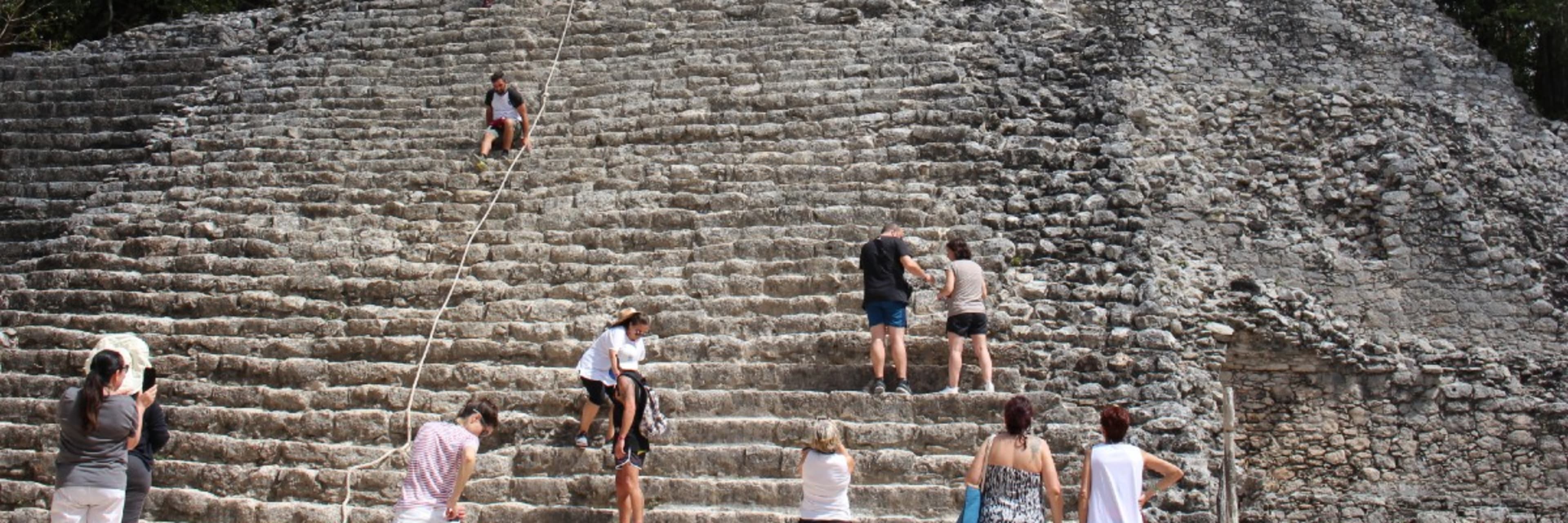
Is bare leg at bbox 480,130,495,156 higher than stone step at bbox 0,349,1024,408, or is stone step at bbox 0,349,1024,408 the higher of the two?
bare leg at bbox 480,130,495,156

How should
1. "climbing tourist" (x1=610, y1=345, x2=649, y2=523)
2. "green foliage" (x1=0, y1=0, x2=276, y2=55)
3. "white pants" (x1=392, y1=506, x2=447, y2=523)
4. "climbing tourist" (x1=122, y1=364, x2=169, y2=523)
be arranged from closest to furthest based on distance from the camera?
1. "white pants" (x1=392, y1=506, x2=447, y2=523)
2. "climbing tourist" (x1=122, y1=364, x2=169, y2=523)
3. "climbing tourist" (x1=610, y1=345, x2=649, y2=523)
4. "green foliage" (x1=0, y1=0, x2=276, y2=55)

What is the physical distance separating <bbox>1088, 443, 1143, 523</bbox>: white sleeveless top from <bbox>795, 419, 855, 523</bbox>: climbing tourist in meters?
1.10

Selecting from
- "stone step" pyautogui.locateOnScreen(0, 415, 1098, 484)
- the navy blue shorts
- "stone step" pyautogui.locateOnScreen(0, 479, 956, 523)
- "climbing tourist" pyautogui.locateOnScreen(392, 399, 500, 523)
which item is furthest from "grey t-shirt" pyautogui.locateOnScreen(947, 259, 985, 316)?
"climbing tourist" pyautogui.locateOnScreen(392, 399, 500, 523)

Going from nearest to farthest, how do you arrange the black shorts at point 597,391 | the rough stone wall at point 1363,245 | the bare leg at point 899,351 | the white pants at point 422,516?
the white pants at point 422,516
the black shorts at point 597,391
the bare leg at point 899,351
the rough stone wall at point 1363,245

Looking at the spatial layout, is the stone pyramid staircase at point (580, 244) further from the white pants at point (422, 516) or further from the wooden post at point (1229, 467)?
the white pants at point (422, 516)

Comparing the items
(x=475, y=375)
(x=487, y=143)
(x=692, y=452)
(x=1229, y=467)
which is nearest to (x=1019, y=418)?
(x=1229, y=467)

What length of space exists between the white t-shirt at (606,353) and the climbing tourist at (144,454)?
207cm

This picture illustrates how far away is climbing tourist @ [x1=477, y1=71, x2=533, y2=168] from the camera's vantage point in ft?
32.3

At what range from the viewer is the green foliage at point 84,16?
52.5ft

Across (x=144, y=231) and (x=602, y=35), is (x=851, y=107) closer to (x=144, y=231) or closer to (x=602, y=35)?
(x=602, y=35)

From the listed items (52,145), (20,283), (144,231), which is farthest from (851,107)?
(52,145)

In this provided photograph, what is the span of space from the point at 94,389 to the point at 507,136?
464cm

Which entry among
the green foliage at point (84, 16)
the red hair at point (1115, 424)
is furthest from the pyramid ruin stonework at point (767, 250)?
the green foliage at point (84, 16)

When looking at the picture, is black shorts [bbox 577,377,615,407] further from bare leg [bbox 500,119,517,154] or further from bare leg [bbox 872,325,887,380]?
bare leg [bbox 500,119,517,154]
